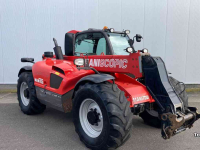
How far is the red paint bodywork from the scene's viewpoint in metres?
3.07

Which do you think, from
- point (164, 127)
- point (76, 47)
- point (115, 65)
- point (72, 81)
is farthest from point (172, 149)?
point (76, 47)

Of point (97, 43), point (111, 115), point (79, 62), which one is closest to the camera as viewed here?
point (111, 115)

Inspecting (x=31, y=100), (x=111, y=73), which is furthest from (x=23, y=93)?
(x=111, y=73)

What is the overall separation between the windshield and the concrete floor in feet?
5.47

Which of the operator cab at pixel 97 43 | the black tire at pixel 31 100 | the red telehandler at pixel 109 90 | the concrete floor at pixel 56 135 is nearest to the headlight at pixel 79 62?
the red telehandler at pixel 109 90

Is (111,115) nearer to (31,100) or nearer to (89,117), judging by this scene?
(89,117)

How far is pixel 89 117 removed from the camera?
303cm

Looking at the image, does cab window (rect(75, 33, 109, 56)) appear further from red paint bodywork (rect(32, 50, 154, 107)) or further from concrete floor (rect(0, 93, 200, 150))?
concrete floor (rect(0, 93, 200, 150))

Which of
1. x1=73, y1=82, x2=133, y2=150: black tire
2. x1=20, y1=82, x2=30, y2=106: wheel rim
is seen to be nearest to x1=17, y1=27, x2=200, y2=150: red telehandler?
x1=73, y1=82, x2=133, y2=150: black tire

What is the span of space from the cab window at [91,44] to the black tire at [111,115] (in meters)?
1.16

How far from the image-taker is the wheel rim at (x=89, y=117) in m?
3.02

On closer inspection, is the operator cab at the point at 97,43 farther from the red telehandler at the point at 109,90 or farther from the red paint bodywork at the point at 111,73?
the red paint bodywork at the point at 111,73

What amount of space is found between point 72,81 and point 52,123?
138 centimetres

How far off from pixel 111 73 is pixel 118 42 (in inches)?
29.1
